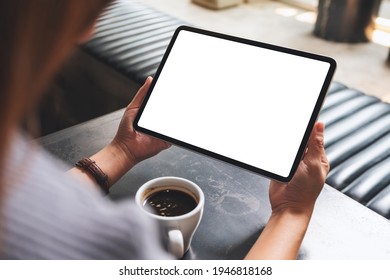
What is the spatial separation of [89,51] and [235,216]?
4.42 ft

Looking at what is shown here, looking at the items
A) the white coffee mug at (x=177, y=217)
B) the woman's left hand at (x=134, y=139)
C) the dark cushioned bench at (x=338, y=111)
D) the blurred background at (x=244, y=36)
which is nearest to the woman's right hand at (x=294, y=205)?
the white coffee mug at (x=177, y=217)

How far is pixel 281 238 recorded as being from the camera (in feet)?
2.27

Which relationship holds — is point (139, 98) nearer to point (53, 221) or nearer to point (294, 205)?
point (294, 205)

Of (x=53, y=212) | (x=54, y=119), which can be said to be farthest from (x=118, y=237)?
(x=54, y=119)

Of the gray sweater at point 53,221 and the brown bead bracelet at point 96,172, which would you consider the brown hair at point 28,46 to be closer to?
the gray sweater at point 53,221

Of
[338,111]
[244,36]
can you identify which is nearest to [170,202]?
[338,111]

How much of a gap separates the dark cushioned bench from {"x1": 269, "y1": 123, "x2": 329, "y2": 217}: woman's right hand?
407 millimetres

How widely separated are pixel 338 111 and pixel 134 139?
2.74 feet

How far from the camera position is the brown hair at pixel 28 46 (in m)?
0.31

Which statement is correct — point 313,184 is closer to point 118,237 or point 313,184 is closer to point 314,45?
point 118,237

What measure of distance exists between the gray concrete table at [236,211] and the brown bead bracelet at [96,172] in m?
0.02

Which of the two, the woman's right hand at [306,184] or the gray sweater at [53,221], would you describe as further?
the woman's right hand at [306,184]

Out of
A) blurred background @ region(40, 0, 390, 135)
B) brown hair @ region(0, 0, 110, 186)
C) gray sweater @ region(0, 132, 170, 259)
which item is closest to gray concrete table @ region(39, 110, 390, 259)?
gray sweater @ region(0, 132, 170, 259)

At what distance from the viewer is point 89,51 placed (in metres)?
1.89
